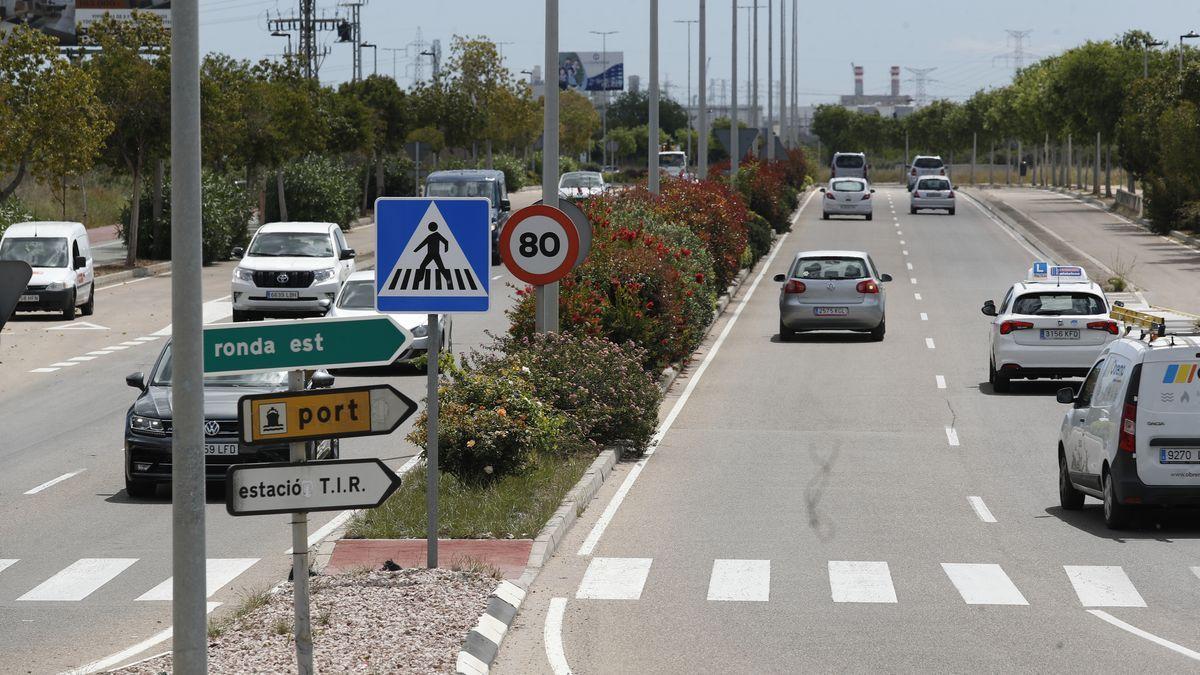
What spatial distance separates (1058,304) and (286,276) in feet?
47.4

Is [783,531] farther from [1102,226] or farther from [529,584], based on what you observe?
[1102,226]

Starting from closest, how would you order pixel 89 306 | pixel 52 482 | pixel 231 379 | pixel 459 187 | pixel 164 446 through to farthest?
pixel 164 446 → pixel 52 482 → pixel 231 379 → pixel 89 306 → pixel 459 187

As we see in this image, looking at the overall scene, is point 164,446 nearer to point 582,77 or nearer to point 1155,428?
point 1155,428

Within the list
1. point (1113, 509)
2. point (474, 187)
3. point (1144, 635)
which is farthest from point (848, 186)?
point (1144, 635)

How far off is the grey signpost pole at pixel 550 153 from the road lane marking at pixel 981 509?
5.23 metres

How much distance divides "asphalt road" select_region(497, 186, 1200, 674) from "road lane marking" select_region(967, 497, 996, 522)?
4 centimetres

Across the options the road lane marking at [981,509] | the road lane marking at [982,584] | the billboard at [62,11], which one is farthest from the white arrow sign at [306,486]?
the billboard at [62,11]

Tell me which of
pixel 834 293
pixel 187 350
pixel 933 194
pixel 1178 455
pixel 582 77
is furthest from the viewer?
pixel 582 77

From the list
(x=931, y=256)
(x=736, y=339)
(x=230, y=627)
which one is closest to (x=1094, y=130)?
(x=931, y=256)

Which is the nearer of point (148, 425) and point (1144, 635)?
point (1144, 635)

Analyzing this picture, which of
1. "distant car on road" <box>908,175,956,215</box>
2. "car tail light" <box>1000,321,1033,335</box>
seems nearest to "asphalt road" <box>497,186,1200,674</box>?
"car tail light" <box>1000,321,1033,335</box>

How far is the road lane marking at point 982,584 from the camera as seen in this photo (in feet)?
37.4

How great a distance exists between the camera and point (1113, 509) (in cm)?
1412

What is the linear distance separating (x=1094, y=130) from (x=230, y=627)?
7669cm
